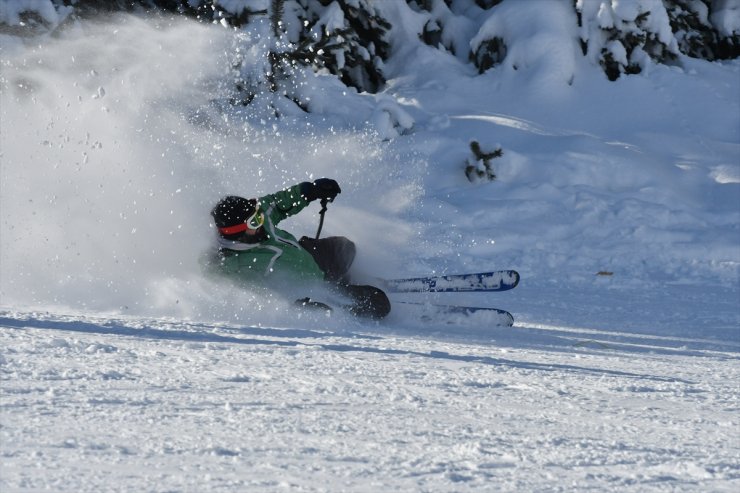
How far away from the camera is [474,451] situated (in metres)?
3.49

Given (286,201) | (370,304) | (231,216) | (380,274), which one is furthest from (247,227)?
(380,274)

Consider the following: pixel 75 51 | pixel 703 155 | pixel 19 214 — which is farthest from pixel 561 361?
pixel 75 51

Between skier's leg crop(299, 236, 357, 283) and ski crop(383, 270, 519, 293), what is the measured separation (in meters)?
0.38

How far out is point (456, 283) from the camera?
323 inches

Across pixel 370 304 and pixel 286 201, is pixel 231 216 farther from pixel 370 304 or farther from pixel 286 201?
pixel 370 304

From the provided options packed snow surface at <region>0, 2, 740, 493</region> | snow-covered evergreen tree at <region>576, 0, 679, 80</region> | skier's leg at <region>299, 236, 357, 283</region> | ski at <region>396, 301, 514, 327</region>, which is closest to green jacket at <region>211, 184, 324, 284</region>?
packed snow surface at <region>0, 2, 740, 493</region>

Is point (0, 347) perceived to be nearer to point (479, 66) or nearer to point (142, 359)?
point (142, 359)

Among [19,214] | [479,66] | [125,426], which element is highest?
[479,66]

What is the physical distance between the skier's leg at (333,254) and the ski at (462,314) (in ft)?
2.34

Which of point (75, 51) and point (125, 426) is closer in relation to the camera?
point (125, 426)

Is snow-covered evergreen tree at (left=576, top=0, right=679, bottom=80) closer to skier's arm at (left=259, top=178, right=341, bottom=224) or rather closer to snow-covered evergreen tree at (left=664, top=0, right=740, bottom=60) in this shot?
snow-covered evergreen tree at (left=664, top=0, right=740, bottom=60)

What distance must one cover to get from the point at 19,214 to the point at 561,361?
488 centimetres

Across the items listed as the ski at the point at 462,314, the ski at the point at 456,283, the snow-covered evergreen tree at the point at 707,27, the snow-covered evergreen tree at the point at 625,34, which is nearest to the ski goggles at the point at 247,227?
the ski at the point at 462,314

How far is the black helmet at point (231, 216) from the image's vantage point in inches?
281
